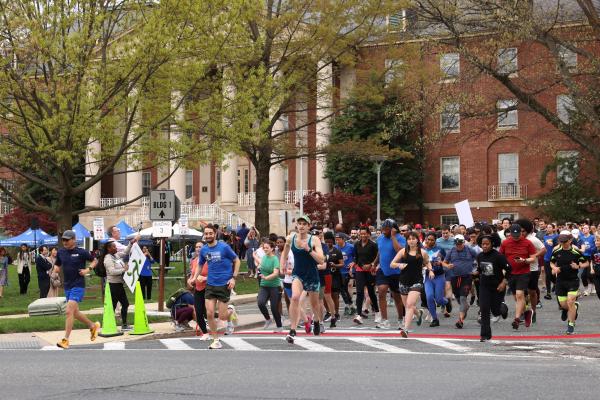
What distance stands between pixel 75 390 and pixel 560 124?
23.8 m

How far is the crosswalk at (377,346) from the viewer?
15.3 metres

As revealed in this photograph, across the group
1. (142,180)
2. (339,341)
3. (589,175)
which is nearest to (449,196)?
(589,175)

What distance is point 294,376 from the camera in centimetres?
1216

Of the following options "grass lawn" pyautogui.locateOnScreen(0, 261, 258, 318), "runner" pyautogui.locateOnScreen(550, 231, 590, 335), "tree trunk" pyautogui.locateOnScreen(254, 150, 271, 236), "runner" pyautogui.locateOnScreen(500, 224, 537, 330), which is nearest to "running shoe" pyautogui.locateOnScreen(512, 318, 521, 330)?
"runner" pyautogui.locateOnScreen(500, 224, 537, 330)

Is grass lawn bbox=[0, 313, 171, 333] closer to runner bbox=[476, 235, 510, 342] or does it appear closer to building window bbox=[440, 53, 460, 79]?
runner bbox=[476, 235, 510, 342]

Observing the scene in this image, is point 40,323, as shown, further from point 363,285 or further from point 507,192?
point 507,192

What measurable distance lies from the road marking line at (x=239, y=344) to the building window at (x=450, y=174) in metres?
42.9

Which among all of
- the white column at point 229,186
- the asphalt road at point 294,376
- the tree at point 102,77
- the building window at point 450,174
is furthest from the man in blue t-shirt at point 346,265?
the white column at point 229,186

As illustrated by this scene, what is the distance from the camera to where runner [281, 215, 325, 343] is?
17.0 meters

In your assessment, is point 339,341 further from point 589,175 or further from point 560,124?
point 589,175

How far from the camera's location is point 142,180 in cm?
7100

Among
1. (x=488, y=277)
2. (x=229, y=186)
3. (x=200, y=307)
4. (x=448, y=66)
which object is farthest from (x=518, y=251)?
(x=229, y=186)

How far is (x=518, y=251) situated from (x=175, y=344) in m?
6.24

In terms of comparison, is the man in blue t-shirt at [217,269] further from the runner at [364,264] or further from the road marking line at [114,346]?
the runner at [364,264]
